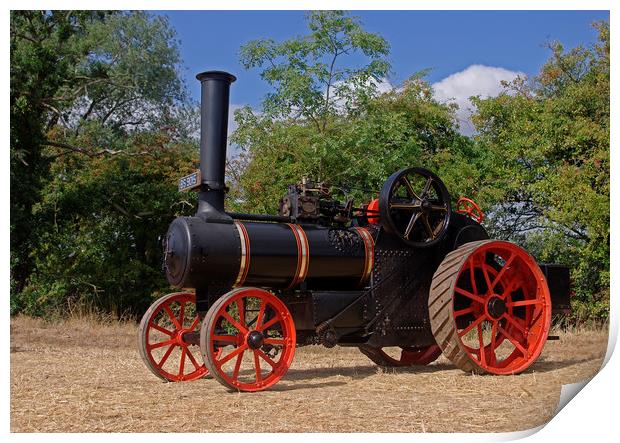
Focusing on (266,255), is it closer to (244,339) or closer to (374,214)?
(244,339)

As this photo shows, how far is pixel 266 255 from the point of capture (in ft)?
21.3

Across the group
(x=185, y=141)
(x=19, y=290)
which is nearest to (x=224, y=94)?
(x=19, y=290)

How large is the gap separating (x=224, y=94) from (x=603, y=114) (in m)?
6.13

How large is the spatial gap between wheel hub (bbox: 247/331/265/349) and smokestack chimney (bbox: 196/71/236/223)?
0.98 meters

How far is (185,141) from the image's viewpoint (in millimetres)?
17062

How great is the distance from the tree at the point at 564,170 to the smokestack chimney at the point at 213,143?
17.0 feet

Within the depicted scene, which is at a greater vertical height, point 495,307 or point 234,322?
point 495,307

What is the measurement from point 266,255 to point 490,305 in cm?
214

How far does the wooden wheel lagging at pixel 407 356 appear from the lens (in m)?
8.15

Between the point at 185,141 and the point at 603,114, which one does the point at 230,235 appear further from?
the point at 185,141

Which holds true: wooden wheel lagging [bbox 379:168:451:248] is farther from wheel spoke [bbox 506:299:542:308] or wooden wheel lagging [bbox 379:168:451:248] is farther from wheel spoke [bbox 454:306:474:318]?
wheel spoke [bbox 506:299:542:308]

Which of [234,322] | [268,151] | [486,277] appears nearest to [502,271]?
[486,277]

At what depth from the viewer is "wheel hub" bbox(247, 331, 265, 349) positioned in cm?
607

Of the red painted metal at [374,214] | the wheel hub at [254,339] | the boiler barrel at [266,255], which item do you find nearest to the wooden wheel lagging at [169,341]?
the boiler barrel at [266,255]
